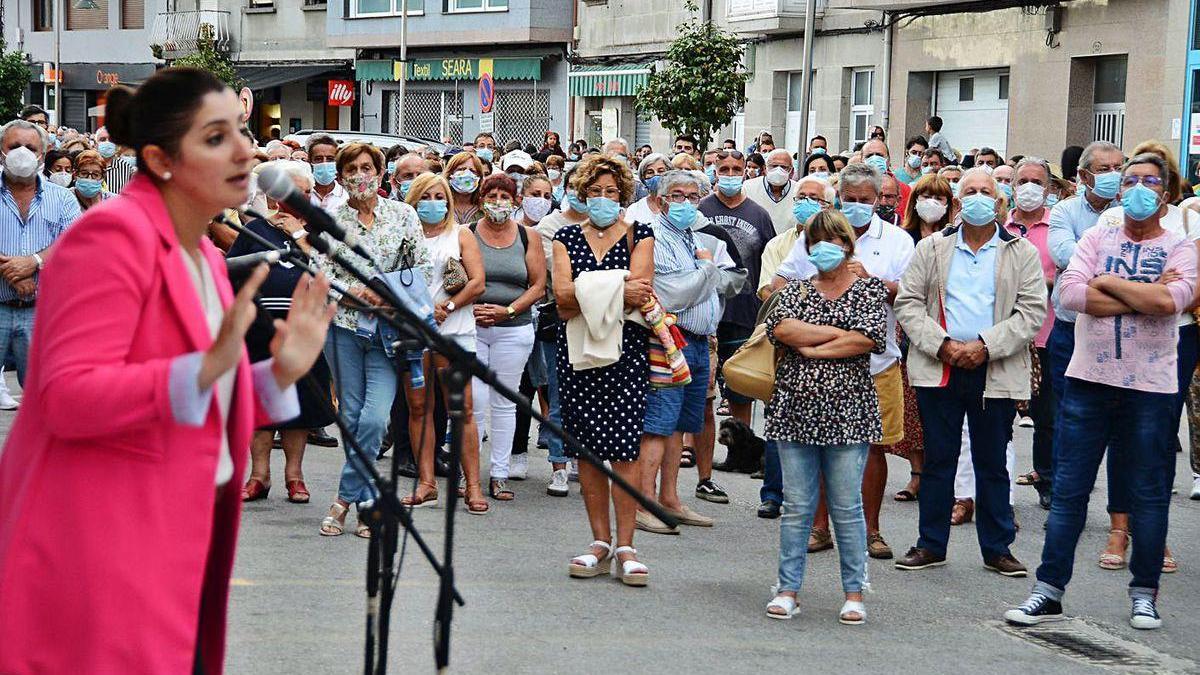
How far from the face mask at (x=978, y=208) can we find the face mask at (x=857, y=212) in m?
0.64

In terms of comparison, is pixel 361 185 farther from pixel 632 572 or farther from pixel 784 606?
pixel 784 606

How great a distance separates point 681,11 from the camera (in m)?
34.7

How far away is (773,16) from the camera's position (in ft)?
102

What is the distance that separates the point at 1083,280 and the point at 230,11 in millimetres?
43822

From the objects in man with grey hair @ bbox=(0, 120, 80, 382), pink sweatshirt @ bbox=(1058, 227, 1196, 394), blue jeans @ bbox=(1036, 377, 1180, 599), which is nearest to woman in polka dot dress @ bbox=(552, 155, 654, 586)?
blue jeans @ bbox=(1036, 377, 1180, 599)

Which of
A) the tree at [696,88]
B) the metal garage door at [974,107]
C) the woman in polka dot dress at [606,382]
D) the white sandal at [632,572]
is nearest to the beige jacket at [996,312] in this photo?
the woman in polka dot dress at [606,382]

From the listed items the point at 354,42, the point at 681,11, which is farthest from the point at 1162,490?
the point at 354,42

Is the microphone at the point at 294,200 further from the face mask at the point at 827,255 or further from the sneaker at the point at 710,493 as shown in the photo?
the sneaker at the point at 710,493

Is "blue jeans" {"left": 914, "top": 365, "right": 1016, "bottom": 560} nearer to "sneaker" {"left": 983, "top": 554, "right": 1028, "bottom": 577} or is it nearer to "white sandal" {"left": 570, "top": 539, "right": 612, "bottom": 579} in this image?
"sneaker" {"left": 983, "top": 554, "right": 1028, "bottom": 577}

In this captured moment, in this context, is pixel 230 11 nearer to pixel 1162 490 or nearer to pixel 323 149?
pixel 323 149

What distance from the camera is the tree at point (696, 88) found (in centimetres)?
2641

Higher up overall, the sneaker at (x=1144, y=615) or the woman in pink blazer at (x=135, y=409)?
the woman in pink blazer at (x=135, y=409)

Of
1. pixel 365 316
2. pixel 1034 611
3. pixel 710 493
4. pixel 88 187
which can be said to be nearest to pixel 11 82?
pixel 88 187

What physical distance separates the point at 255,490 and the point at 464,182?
2.72 m
